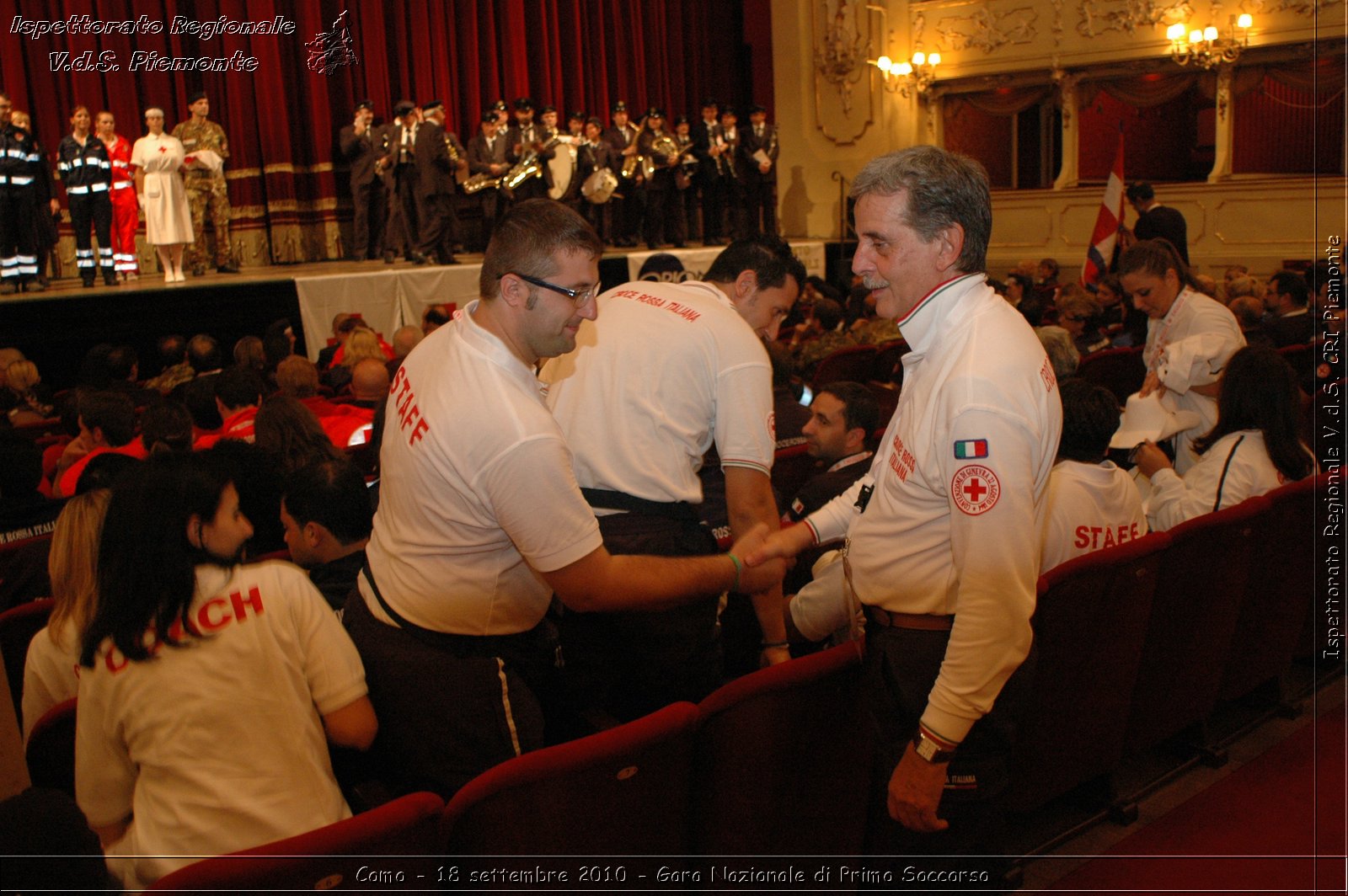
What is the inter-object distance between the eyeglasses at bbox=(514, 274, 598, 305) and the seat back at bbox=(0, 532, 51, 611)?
5.65ft

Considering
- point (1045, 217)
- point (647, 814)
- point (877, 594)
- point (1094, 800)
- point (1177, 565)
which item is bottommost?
point (1094, 800)

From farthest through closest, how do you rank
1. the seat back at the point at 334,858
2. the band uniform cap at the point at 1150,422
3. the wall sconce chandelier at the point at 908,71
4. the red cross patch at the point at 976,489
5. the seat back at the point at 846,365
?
the wall sconce chandelier at the point at 908,71, the seat back at the point at 846,365, the band uniform cap at the point at 1150,422, the red cross patch at the point at 976,489, the seat back at the point at 334,858

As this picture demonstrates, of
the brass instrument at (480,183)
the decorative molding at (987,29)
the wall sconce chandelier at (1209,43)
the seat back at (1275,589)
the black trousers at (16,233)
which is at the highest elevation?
the decorative molding at (987,29)

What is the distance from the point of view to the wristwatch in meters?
1.46

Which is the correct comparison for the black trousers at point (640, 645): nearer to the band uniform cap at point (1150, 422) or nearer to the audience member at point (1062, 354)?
the band uniform cap at point (1150, 422)

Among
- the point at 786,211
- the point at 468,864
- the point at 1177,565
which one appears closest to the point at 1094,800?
the point at 1177,565

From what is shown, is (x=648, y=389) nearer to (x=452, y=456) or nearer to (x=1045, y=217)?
(x=452, y=456)

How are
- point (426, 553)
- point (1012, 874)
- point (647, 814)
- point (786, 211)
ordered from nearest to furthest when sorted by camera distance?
point (647, 814)
point (426, 553)
point (1012, 874)
point (786, 211)

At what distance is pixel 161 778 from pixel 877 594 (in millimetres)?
1082

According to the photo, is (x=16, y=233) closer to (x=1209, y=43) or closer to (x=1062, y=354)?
(x=1062, y=354)

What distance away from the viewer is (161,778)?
147 centimetres

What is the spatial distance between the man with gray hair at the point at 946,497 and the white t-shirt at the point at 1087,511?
0.67 meters

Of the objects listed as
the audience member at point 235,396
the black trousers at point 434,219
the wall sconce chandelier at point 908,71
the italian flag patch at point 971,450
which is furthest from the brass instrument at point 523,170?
the italian flag patch at point 971,450

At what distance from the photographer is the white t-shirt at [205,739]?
1.45m
